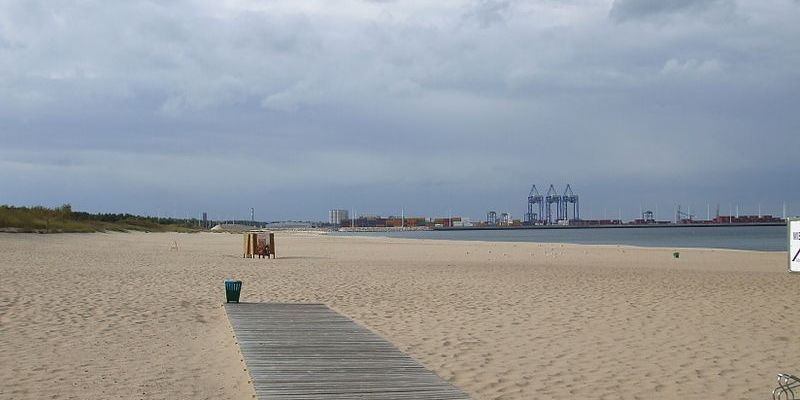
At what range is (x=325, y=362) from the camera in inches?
259

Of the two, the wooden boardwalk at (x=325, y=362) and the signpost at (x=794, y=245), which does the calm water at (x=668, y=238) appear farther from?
the wooden boardwalk at (x=325, y=362)

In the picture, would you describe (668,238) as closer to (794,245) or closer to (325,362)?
(794,245)

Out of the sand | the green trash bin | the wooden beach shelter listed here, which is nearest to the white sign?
the sand

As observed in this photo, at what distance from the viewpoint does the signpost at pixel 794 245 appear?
672 inches

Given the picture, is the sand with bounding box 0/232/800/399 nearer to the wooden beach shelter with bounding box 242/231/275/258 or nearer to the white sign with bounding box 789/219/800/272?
the white sign with bounding box 789/219/800/272

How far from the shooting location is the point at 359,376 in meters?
6.05

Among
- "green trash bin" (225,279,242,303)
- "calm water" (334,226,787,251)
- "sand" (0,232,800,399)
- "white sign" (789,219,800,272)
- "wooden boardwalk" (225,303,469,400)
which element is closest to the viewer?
"wooden boardwalk" (225,303,469,400)

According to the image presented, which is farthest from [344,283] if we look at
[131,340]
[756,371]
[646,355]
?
[756,371]

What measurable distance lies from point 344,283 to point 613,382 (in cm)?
939

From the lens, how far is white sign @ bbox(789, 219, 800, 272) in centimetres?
1708

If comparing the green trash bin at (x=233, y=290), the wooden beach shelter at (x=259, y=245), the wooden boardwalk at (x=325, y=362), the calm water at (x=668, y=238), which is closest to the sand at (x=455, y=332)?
the wooden boardwalk at (x=325, y=362)

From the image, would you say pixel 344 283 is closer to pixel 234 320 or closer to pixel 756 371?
pixel 234 320

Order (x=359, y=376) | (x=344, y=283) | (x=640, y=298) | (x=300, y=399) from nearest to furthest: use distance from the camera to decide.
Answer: (x=300, y=399) → (x=359, y=376) → (x=640, y=298) → (x=344, y=283)

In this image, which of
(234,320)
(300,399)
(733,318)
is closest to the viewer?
(300,399)
